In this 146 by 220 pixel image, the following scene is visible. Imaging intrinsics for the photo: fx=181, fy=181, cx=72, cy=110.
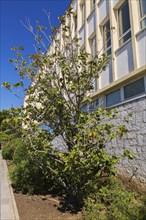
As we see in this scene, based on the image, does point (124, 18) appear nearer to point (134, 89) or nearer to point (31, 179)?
point (134, 89)

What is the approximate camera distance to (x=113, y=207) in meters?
4.12

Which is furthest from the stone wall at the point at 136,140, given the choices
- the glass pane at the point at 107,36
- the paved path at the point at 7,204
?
the paved path at the point at 7,204

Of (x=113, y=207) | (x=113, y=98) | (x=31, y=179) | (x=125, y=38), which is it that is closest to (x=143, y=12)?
(x=125, y=38)

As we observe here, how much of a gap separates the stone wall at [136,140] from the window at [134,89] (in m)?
0.29

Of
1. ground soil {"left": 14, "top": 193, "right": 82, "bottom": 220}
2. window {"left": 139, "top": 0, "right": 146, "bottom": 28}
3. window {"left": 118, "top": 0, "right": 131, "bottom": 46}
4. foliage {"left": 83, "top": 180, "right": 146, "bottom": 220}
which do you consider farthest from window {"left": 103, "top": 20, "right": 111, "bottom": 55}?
ground soil {"left": 14, "top": 193, "right": 82, "bottom": 220}

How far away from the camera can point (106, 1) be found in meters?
8.88

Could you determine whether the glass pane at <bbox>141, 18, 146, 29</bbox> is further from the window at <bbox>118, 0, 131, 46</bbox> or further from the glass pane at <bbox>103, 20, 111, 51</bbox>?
the glass pane at <bbox>103, 20, 111, 51</bbox>

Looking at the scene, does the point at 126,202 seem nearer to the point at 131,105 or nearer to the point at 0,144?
the point at 131,105

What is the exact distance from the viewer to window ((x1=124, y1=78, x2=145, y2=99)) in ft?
20.1

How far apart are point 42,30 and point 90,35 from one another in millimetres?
5384

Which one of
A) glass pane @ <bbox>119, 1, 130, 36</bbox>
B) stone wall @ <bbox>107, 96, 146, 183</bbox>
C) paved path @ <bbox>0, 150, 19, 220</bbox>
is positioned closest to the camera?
paved path @ <bbox>0, 150, 19, 220</bbox>

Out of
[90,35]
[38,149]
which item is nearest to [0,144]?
[90,35]

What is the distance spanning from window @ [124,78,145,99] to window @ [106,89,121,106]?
0.45 meters

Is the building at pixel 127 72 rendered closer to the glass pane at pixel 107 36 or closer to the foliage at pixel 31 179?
the glass pane at pixel 107 36
